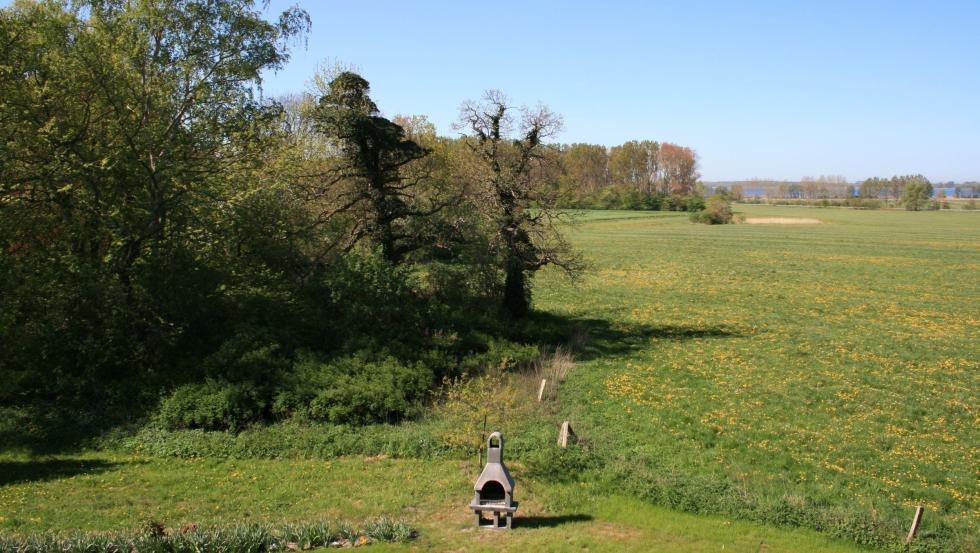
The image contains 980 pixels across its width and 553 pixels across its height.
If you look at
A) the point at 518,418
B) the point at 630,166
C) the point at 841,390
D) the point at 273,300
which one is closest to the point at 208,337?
the point at 273,300

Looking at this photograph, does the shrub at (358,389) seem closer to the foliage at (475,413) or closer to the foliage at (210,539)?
the foliage at (475,413)

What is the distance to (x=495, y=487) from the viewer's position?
13.7 m

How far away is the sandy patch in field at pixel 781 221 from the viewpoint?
365 feet

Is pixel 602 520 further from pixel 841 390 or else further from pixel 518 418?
pixel 841 390

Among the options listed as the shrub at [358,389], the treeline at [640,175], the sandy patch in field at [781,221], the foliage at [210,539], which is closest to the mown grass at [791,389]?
the shrub at [358,389]

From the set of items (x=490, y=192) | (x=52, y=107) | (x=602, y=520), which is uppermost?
(x=52, y=107)

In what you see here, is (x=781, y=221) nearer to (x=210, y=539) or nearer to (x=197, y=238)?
(x=197, y=238)

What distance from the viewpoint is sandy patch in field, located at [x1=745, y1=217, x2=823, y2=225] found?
11112cm

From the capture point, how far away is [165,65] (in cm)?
2202

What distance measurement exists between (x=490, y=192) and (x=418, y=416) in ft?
34.8

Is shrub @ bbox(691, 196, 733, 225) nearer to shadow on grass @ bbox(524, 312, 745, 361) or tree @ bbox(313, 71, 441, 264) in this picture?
shadow on grass @ bbox(524, 312, 745, 361)

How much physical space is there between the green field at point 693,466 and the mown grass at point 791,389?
81 millimetres

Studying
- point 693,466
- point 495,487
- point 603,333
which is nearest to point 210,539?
point 495,487

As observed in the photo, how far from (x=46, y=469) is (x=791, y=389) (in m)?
21.1
